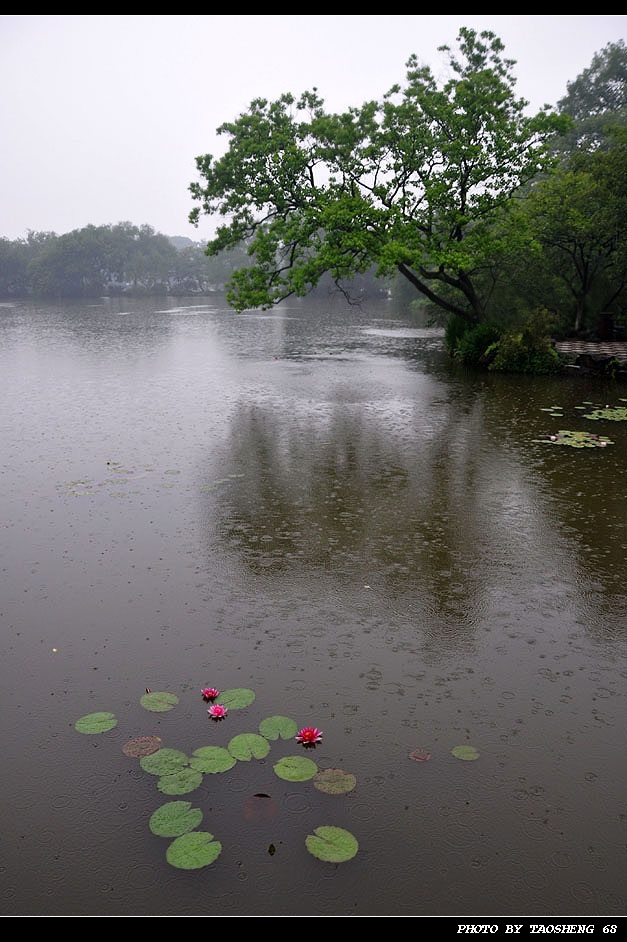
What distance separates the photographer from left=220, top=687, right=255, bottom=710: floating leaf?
4457 millimetres

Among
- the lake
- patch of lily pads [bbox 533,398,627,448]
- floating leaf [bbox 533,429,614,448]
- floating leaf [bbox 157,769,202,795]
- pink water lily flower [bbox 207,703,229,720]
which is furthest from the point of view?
patch of lily pads [bbox 533,398,627,448]

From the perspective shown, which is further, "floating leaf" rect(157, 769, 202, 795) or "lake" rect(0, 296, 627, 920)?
"floating leaf" rect(157, 769, 202, 795)

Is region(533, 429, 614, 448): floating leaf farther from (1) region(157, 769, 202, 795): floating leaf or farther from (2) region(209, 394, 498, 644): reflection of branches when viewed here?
(1) region(157, 769, 202, 795): floating leaf

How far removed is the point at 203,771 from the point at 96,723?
93cm

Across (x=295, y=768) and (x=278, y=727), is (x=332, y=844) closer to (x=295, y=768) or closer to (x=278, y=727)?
(x=295, y=768)

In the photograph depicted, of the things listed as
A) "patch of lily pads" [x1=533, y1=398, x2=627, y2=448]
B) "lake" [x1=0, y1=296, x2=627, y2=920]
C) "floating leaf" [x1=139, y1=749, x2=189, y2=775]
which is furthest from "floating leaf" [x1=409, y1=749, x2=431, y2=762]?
"patch of lily pads" [x1=533, y1=398, x2=627, y2=448]

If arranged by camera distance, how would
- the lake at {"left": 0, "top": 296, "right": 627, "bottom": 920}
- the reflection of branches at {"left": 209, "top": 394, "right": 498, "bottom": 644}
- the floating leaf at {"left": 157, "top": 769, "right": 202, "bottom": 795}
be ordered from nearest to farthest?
the lake at {"left": 0, "top": 296, "right": 627, "bottom": 920}, the floating leaf at {"left": 157, "top": 769, "right": 202, "bottom": 795}, the reflection of branches at {"left": 209, "top": 394, "right": 498, "bottom": 644}

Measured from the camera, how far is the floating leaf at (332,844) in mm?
3285

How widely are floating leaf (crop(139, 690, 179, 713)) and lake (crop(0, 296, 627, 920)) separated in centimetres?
3

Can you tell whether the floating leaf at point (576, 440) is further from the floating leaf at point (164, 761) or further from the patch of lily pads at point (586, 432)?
the floating leaf at point (164, 761)

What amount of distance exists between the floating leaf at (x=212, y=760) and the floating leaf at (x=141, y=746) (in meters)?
0.28

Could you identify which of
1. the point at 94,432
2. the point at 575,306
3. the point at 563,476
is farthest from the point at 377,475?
the point at 575,306

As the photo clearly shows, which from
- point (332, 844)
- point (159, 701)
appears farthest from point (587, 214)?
point (332, 844)

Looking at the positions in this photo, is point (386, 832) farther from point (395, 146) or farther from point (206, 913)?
point (395, 146)
